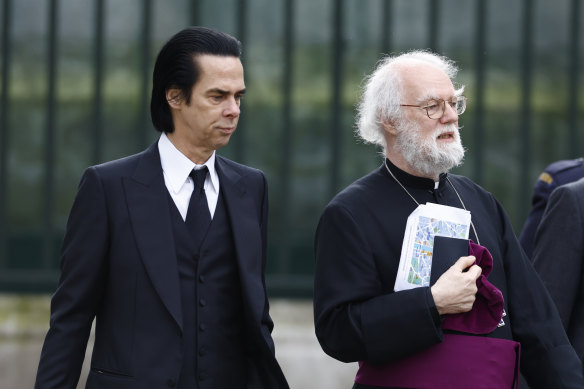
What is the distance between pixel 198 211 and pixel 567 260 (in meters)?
1.56

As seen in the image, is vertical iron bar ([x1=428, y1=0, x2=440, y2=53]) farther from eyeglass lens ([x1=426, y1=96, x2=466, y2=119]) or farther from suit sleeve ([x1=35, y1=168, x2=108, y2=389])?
suit sleeve ([x1=35, y1=168, x2=108, y2=389])

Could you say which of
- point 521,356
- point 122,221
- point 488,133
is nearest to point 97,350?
point 122,221

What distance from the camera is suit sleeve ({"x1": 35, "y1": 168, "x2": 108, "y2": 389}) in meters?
3.60

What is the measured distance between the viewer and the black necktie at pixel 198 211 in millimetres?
3715

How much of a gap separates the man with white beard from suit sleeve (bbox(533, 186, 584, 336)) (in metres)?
0.44

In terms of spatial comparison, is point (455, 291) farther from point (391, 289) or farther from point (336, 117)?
point (336, 117)

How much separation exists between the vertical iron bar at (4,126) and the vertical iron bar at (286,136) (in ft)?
7.14

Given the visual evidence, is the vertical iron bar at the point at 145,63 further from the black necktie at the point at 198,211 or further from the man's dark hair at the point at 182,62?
the black necktie at the point at 198,211

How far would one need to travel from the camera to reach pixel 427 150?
376 centimetres

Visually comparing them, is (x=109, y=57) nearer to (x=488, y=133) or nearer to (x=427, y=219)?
(x=488, y=133)

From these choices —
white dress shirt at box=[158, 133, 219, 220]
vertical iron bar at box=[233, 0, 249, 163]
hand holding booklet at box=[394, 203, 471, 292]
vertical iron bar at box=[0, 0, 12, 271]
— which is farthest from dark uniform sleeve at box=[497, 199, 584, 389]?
vertical iron bar at box=[0, 0, 12, 271]

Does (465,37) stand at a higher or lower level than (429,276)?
higher

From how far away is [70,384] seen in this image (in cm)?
362

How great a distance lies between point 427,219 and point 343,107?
4.86 m
